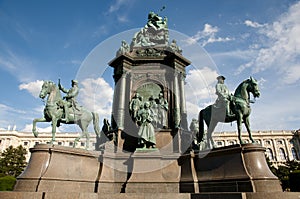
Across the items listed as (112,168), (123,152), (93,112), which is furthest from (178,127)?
(93,112)

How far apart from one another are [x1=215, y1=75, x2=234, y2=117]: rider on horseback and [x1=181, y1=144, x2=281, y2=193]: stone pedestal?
2472mm

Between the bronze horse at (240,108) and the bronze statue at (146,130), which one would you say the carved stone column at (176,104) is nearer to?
the bronze statue at (146,130)

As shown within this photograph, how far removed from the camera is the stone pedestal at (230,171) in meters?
8.88

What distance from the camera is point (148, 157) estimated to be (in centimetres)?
1140

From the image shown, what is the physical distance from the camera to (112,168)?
39.8 ft

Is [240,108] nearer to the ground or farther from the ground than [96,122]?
nearer to the ground

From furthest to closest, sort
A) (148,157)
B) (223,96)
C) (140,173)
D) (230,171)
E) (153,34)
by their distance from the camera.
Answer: (153,34)
(223,96)
(148,157)
(140,173)
(230,171)

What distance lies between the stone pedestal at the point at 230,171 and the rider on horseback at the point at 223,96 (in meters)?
2.47

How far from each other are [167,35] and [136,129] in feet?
29.5

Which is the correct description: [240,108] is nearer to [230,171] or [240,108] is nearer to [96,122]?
[230,171]

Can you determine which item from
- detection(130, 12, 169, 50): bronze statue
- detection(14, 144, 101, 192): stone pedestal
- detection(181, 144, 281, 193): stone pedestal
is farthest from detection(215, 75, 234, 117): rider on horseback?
detection(14, 144, 101, 192): stone pedestal

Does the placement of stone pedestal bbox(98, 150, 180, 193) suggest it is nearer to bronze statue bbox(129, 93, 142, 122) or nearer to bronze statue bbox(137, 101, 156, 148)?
bronze statue bbox(137, 101, 156, 148)

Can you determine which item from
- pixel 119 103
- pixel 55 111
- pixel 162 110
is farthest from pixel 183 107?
pixel 55 111

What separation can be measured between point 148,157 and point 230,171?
3.99m
